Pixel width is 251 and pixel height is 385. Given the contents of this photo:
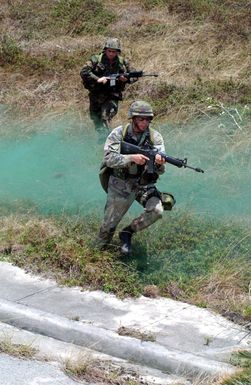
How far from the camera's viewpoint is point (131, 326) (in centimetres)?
535

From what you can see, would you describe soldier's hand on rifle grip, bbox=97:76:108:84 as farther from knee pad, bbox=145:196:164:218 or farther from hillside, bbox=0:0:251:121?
knee pad, bbox=145:196:164:218

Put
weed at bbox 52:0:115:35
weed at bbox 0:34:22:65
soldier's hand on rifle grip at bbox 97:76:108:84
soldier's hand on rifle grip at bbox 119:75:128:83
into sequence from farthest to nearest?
weed at bbox 52:0:115:35, weed at bbox 0:34:22:65, soldier's hand on rifle grip at bbox 119:75:128:83, soldier's hand on rifle grip at bbox 97:76:108:84

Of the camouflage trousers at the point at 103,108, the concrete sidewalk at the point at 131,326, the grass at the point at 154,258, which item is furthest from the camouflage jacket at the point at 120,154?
the camouflage trousers at the point at 103,108

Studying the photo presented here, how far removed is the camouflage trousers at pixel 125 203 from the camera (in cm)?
644

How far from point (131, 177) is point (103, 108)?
329cm

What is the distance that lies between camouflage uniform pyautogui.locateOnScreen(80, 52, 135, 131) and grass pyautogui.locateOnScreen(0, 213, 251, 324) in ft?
8.63

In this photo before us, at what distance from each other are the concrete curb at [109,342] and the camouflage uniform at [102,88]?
4.39m

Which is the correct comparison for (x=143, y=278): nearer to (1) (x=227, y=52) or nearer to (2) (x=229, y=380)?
(2) (x=229, y=380)

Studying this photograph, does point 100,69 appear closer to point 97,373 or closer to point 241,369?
point 97,373

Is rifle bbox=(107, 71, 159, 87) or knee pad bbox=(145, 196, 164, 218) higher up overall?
rifle bbox=(107, 71, 159, 87)

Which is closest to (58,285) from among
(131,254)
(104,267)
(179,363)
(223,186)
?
(104,267)

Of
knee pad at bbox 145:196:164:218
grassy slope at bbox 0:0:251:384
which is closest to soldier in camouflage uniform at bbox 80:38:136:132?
grassy slope at bbox 0:0:251:384

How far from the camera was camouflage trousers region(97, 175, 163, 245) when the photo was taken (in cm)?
644

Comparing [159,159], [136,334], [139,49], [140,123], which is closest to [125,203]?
[159,159]
